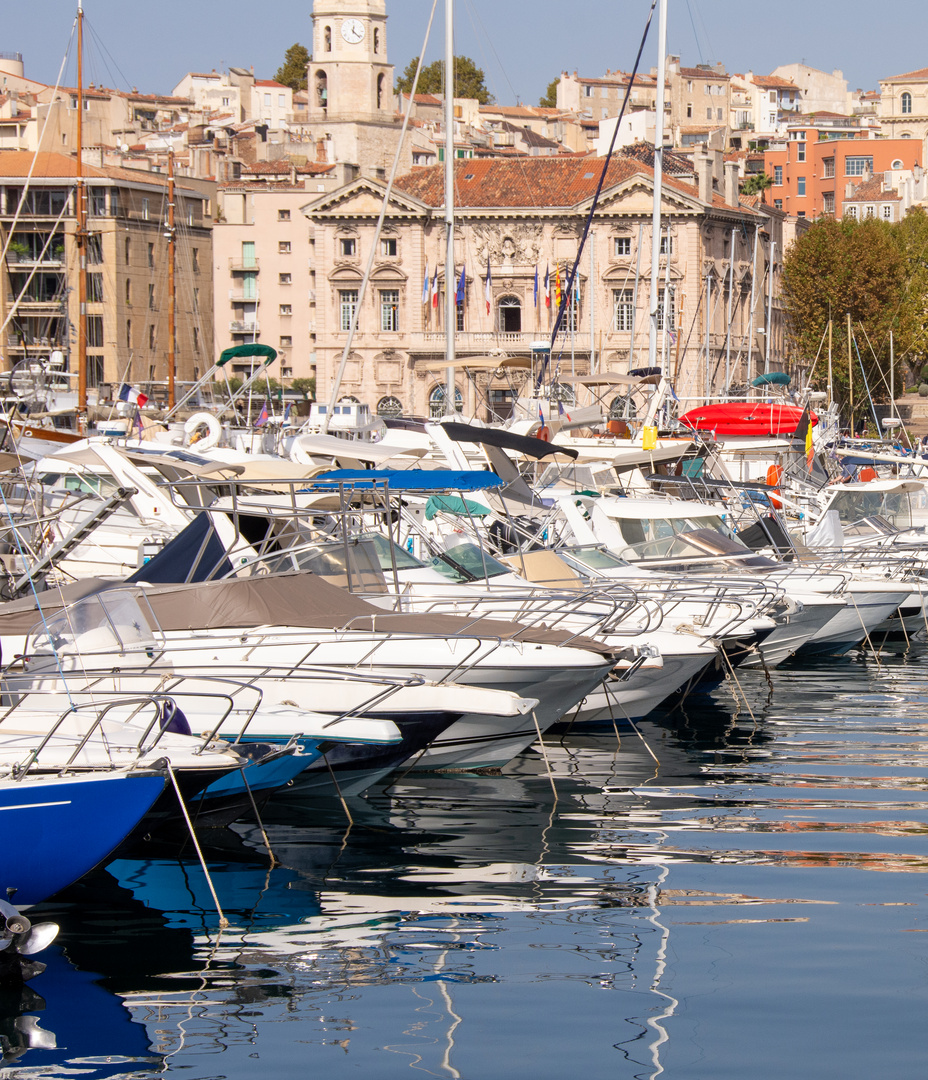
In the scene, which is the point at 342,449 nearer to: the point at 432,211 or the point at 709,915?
the point at 709,915

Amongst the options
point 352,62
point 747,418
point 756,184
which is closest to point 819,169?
point 756,184

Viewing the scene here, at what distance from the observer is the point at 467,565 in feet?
53.8

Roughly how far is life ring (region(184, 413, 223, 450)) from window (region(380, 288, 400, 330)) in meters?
45.8

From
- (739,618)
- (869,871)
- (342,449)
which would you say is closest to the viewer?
(869,871)

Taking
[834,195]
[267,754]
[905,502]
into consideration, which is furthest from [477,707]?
[834,195]

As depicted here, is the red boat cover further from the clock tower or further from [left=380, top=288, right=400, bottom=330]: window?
the clock tower

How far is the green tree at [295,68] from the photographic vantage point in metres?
124

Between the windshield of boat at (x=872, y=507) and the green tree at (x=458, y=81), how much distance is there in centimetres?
9451

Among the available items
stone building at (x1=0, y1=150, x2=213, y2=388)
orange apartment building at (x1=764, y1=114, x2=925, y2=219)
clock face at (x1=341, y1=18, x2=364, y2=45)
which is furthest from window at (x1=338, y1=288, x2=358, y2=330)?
orange apartment building at (x1=764, y1=114, x2=925, y2=219)

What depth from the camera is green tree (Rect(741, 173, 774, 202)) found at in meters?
95.2

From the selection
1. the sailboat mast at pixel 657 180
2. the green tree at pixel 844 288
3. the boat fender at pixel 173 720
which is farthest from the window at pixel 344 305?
the boat fender at pixel 173 720

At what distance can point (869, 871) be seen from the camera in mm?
10508

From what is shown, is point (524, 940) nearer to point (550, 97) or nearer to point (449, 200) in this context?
Answer: point (449, 200)

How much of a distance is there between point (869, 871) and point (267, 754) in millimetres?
4003
